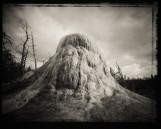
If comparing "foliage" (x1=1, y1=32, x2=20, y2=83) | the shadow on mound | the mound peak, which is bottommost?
the shadow on mound

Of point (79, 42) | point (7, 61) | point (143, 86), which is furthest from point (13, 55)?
point (143, 86)

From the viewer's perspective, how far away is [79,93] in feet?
24.0

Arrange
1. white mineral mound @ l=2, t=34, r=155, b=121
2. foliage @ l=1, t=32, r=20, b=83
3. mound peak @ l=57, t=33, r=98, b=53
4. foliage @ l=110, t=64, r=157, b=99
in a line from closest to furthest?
white mineral mound @ l=2, t=34, r=155, b=121, foliage @ l=1, t=32, r=20, b=83, foliage @ l=110, t=64, r=157, b=99, mound peak @ l=57, t=33, r=98, b=53

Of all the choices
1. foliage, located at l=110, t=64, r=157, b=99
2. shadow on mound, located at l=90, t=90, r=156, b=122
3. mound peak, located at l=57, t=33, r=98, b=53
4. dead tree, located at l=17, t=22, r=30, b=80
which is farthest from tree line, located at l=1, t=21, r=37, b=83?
foliage, located at l=110, t=64, r=157, b=99

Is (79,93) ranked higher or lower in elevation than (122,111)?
higher

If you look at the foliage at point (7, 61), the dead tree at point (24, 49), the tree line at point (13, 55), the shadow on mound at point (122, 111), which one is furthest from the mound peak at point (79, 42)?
the shadow on mound at point (122, 111)

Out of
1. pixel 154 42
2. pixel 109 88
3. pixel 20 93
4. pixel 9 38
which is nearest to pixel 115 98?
pixel 109 88

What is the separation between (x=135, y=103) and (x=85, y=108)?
9.28 feet

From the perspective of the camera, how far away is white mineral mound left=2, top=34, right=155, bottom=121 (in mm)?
6172

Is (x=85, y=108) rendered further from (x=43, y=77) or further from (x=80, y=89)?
(x=43, y=77)

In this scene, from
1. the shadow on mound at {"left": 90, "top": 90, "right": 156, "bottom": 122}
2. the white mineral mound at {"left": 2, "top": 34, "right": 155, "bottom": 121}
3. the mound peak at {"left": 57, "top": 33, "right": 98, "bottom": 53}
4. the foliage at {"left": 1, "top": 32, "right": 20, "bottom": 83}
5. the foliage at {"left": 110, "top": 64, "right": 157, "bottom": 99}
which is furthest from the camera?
the mound peak at {"left": 57, "top": 33, "right": 98, "bottom": 53}

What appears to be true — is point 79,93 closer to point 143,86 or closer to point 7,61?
point 7,61

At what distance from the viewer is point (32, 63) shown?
9.79 meters

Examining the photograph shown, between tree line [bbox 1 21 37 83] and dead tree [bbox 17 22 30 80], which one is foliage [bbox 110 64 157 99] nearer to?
tree line [bbox 1 21 37 83]
